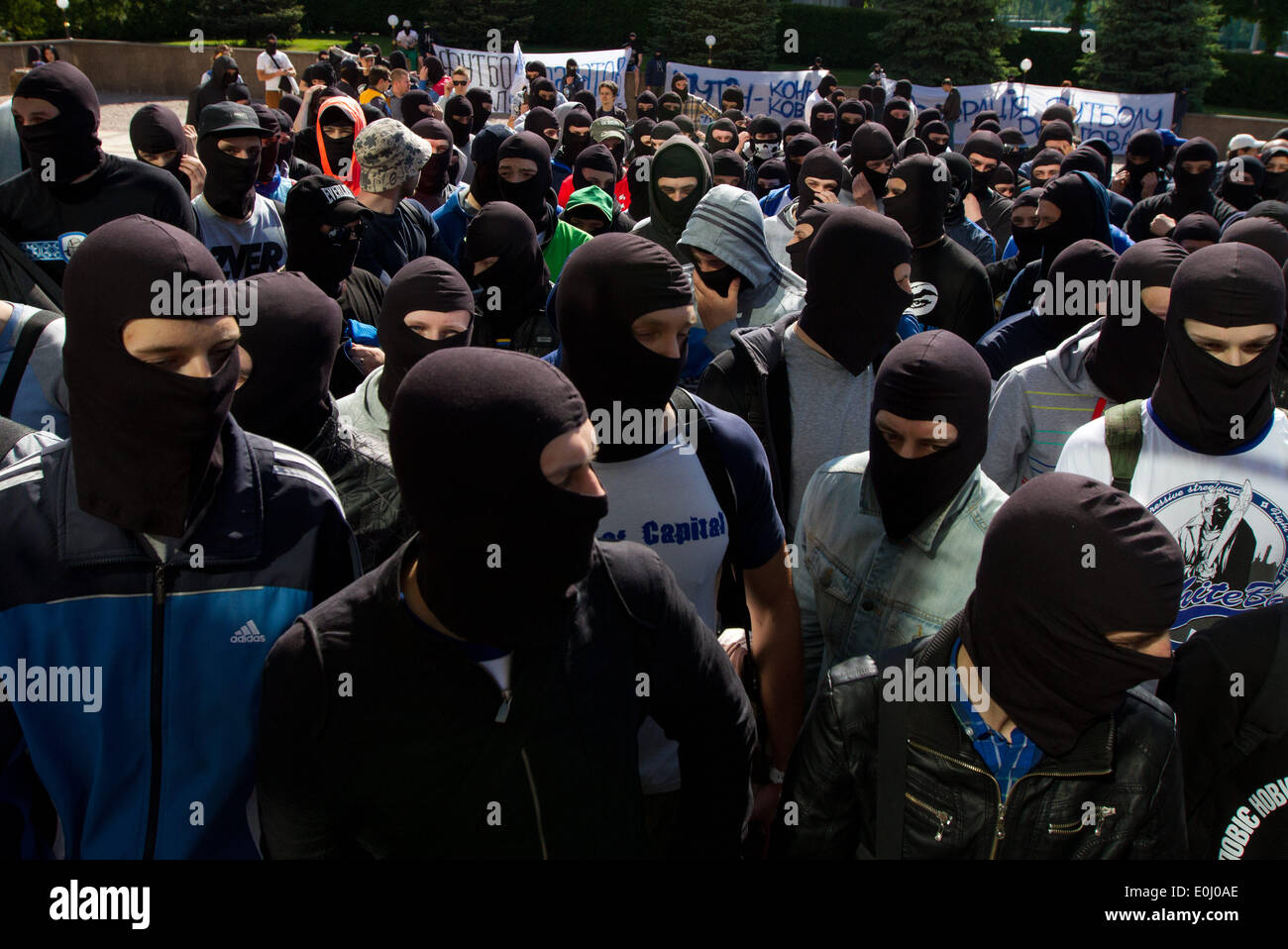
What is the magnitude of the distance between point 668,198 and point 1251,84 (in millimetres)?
38235

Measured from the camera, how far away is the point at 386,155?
6191 mm

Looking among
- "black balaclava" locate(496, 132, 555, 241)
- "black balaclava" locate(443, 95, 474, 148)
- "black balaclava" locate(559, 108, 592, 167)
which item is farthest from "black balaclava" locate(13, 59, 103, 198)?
"black balaclava" locate(443, 95, 474, 148)

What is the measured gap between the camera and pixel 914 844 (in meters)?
2.44

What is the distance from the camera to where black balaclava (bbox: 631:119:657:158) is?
11180 millimetres

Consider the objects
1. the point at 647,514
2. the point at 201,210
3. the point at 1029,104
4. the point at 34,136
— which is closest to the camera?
the point at 647,514

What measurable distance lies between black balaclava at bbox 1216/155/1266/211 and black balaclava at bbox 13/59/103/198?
8963 millimetres

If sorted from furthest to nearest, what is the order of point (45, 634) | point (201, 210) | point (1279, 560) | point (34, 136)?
point (201, 210) < point (34, 136) < point (1279, 560) < point (45, 634)

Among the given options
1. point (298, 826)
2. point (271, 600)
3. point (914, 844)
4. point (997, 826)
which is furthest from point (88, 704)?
point (997, 826)

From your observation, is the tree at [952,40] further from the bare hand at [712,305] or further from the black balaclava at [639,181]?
the bare hand at [712,305]

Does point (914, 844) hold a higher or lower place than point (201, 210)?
lower

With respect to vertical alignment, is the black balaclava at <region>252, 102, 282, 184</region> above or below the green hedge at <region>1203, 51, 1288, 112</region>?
below

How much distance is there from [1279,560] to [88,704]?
3.32 meters

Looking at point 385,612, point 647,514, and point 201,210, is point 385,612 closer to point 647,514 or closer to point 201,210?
point 647,514

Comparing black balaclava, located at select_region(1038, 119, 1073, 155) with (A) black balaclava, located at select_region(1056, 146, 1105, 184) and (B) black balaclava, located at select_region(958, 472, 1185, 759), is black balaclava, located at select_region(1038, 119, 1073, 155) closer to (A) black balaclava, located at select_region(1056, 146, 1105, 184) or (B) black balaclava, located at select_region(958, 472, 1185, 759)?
(A) black balaclava, located at select_region(1056, 146, 1105, 184)
